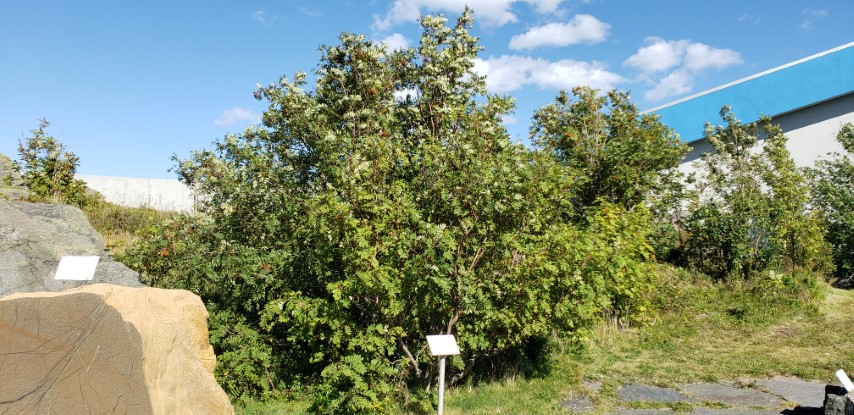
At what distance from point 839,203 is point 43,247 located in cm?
1711

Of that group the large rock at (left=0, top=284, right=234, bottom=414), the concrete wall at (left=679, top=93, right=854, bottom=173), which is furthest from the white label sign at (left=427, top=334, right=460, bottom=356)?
the concrete wall at (left=679, top=93, right=854, bottom=173)

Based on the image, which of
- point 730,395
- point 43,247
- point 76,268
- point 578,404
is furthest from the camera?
point 43,247

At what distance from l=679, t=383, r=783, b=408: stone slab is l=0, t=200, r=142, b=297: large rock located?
7.49 metres

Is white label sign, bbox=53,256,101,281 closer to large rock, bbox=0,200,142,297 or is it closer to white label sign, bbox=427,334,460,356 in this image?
large rock, bbox=0,200,142,297

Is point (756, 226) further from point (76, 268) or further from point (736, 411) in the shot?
point (76, 268)

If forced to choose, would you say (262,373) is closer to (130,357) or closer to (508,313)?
(130,357)

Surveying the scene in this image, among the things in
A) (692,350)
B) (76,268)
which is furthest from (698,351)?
(76,268)

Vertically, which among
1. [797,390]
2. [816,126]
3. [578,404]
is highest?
[816,126]

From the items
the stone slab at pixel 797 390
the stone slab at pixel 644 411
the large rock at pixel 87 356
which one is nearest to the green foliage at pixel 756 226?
the stone slab at pixel 797 390

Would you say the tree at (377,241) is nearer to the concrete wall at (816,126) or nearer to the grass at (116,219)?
the grass at (116,219)

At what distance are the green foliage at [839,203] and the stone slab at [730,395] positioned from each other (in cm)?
862

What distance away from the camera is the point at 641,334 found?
1106 cm

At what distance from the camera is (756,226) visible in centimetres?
1373

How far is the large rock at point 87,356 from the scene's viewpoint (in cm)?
501
